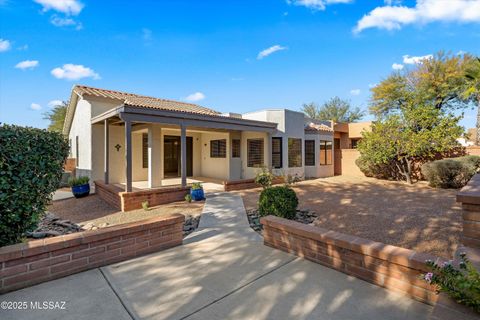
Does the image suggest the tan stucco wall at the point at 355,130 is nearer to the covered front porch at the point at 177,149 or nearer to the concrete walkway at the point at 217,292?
the covered front porch at the point at 177,149

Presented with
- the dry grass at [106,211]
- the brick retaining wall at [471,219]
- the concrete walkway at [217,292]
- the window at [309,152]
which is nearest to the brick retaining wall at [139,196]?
the dry grass at [106,211]

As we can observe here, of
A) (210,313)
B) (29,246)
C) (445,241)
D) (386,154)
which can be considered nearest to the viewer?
(210,313)

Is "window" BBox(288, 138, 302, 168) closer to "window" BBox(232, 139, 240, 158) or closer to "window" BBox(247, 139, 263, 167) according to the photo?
"window" BBox(247, 139, 263, 167)

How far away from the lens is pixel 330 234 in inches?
138

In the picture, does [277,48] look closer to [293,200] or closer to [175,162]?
[175,162]

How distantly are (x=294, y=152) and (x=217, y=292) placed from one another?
12443 mm

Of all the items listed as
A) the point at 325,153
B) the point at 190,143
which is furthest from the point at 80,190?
the point at 325,153

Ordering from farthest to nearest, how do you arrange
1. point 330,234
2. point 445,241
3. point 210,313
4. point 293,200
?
point 293,200 → point 445,241 → point 330,234 → point 210,313

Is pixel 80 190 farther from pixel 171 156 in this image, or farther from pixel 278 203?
pixel 278 203

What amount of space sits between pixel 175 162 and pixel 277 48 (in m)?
10.3

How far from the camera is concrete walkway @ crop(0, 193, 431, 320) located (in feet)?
8.00

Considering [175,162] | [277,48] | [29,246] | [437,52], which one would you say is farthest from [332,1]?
[437,52]

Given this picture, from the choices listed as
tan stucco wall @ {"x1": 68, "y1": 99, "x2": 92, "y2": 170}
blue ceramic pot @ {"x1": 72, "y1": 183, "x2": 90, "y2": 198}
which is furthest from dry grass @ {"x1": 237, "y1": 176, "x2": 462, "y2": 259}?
tan stucco wall @ {"x1": 68, "y1": 99, "x2": 92, "y2": 170}

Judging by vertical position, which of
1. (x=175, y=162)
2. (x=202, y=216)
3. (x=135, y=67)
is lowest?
(x=202, y=216)
